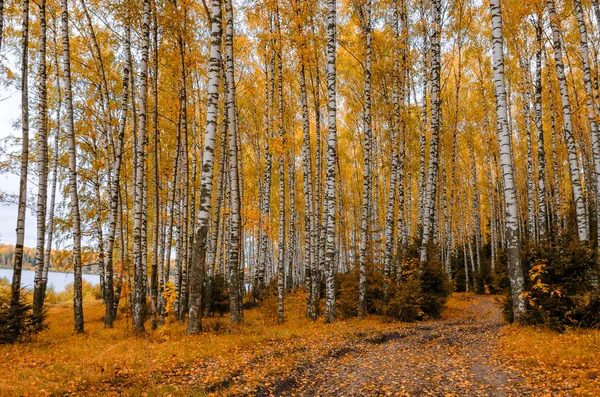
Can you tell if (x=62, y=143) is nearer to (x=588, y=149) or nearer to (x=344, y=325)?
(x=344, y=325)

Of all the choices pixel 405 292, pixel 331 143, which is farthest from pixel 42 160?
pixel 405 292

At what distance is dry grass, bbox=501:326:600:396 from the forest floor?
0.05 feet

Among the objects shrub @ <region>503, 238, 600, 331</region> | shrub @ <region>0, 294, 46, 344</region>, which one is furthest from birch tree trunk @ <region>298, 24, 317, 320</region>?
shrub @ <region>0, 294, 46, 344</region>

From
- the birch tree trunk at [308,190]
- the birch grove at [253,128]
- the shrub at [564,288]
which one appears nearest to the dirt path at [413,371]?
the shrub at [564,288]

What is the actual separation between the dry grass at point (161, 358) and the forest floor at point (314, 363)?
22mm

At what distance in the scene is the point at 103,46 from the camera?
15.4 meters

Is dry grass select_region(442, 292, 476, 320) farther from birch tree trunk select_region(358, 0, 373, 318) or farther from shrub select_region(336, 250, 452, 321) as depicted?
birch tree trunk select_region(358, 0, 373, 318)

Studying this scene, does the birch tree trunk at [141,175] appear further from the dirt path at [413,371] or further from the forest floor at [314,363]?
the dirt path at [413,371]

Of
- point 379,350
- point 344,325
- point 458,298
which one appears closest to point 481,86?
point 458,298

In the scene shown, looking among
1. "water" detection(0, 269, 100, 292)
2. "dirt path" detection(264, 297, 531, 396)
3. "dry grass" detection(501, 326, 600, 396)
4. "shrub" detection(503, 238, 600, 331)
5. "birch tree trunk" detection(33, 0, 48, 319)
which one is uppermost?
"birch tree trunk" detection(33, 0, 48, 319)

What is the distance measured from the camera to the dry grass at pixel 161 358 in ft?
16.7

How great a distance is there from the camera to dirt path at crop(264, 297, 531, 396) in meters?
5.12

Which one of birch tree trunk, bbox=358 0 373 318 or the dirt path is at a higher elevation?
birch tree trunk, bbox=358 0 373 318

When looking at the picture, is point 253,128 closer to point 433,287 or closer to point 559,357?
point 433,287
